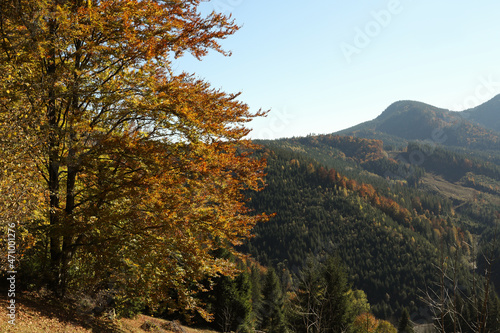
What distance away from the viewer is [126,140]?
7.08 metres

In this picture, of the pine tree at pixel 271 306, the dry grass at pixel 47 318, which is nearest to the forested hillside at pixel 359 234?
the pine tree at pixel 271 306

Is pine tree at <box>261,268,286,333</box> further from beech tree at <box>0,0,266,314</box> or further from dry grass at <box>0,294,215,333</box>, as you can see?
beech tree at <box>0,0,266,314</box>

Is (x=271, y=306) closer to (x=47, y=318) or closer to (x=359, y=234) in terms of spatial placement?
(x=47, y=318)

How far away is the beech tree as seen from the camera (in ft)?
22.1

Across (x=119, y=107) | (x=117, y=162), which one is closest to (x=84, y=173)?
(x=117, y=162)

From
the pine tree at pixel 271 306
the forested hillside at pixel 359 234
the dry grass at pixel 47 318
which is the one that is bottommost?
the forested hillside at pixel 359 234

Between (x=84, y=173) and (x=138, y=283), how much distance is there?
3478 millimetres

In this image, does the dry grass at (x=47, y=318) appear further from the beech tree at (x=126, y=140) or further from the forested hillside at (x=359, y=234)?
the forested hillside at (x=359, y=234)

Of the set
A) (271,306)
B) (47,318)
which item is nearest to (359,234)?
(271,306)

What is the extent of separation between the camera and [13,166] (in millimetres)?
5953

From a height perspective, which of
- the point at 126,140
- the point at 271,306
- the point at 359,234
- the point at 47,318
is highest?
the point at 126,140

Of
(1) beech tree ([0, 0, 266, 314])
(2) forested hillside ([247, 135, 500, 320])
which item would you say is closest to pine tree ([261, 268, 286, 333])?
(1) beech tree ([0, 0, 266, 314])

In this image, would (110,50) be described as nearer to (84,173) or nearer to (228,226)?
(84,173)

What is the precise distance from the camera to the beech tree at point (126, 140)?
6734mm
